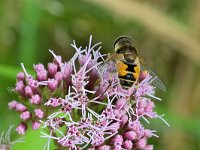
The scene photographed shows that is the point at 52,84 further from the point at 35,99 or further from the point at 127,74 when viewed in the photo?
the point at 127,74

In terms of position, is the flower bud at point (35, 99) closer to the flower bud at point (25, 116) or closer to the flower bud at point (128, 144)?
the flower bud at point (25, 116)

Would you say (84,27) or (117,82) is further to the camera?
(84,27)

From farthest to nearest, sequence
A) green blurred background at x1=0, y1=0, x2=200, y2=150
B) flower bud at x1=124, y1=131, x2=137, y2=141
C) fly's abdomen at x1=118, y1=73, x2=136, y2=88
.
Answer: green blurred background at x1=0, y1=0, x2=200, y2=150, flower bud at x1=124, y1=131, x2=137, y2=141, fly's abdomen at x1=118, y1=73, x2=136, y2=88

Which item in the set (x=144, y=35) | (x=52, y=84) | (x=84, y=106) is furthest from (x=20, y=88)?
(x=144, y=35)

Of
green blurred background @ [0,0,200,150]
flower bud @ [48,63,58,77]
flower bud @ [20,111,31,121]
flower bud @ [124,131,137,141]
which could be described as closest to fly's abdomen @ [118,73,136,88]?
flower bud @ [124,131,137,141]

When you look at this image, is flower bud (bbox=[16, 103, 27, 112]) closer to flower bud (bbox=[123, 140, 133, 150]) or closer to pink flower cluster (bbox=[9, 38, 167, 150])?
pink flower cluster (bbox=[9, 38, 167, 150])

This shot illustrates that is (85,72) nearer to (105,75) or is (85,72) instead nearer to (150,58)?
(105,75)

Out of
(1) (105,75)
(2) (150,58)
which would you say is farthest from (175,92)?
(1) (105,75)
